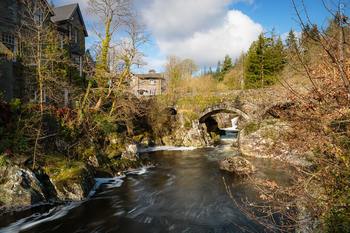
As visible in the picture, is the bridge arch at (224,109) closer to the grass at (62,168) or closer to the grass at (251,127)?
the grass at (251,127)

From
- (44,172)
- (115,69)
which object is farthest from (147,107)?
(44,172)

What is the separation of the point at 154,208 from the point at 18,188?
526 centimetres

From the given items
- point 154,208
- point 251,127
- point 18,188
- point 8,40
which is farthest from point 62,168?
point 251,127

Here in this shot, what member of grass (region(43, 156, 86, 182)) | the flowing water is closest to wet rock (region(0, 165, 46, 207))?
the flowing water

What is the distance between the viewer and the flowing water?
368 inches

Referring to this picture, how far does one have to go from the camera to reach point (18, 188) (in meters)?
10.6

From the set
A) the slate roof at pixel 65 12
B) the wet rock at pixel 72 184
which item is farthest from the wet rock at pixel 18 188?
the slate roof at pixel 65 12

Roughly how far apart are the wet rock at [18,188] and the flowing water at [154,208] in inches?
19.9

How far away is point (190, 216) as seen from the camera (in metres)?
10.3

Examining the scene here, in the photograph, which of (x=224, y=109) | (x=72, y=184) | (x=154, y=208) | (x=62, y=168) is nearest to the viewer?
(x=154, y=208)

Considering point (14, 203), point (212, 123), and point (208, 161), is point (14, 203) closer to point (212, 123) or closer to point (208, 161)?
point (208, 161)

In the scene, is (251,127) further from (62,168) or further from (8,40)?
(8,40)

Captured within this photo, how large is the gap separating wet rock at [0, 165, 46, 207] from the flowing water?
51cm

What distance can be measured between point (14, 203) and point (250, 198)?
930 cm
